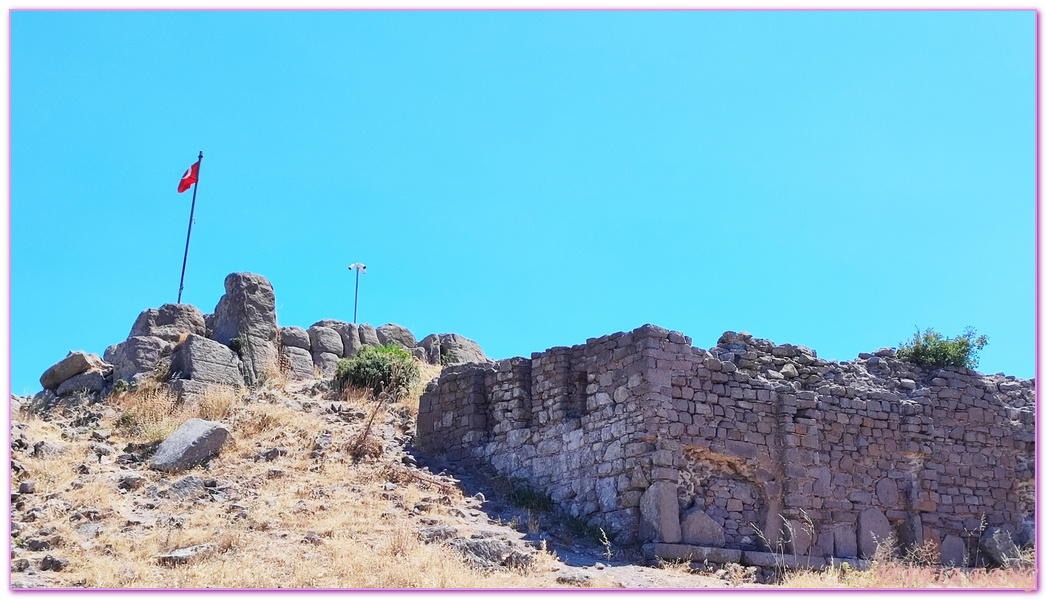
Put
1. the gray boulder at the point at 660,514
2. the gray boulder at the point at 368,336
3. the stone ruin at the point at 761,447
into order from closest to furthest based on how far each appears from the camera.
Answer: the gray boulder at the point at 660,514
the stone ruin at the point at 761,447
the gray boulder at the point at 368,336

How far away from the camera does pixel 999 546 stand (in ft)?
41.4

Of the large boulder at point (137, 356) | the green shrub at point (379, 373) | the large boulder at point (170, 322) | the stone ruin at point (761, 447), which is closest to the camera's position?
the stone ruin at point (761, 447)

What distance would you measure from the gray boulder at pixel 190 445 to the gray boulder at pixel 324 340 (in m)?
5.63

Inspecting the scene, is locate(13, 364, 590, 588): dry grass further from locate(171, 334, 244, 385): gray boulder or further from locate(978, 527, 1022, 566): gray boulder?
locate(978, 527, 1022, 566): gray boulder

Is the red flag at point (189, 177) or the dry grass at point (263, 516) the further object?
the red flag at point (189, 177)

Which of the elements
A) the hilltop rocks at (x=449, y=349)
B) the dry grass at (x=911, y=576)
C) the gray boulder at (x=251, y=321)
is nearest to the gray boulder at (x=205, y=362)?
the gray boulder at (x=251, y=321)

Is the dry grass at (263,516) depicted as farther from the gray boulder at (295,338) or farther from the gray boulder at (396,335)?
Result: the gray boulder at (396,335)

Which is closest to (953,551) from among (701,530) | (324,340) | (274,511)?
(701,530)

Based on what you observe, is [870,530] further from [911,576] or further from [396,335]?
[396,335]

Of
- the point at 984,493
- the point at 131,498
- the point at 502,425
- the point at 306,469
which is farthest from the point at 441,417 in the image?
the point at 984,493

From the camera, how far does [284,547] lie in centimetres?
1050

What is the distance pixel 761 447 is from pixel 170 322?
1058cm

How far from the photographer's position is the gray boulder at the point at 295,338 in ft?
61.9

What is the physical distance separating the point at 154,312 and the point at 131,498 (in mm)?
7311
